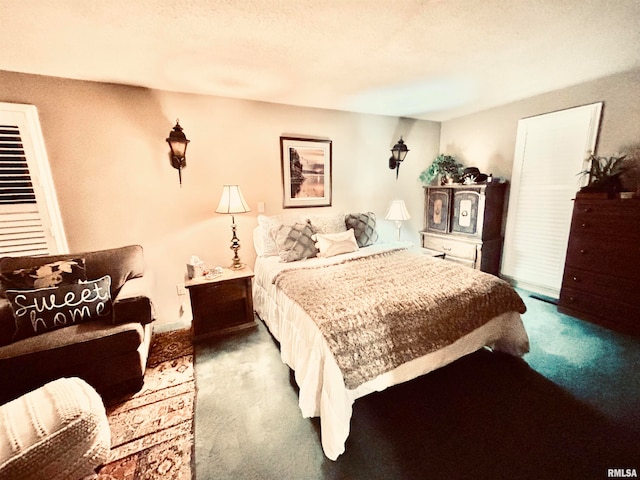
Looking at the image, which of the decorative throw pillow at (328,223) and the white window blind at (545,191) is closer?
the white window blind at (545,191)

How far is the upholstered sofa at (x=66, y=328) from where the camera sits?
151 cm

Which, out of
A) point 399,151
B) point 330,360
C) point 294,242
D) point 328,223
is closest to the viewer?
point 330,360

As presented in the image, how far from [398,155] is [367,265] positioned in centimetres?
192

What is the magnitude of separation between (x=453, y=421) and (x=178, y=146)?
312cm

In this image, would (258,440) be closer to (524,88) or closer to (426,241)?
(426,241)

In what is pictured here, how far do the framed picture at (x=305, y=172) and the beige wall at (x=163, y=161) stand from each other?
3.8 inches

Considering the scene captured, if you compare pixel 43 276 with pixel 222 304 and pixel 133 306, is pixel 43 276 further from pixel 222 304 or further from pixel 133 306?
pixel 222 304

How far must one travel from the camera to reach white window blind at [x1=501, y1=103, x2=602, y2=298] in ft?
9.04

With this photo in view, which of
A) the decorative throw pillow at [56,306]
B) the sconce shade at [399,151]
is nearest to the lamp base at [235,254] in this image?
the decorative throw pillow at [56,306]

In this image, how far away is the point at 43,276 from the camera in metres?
1.79

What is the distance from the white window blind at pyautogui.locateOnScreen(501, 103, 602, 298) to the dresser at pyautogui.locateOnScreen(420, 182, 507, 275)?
204mm

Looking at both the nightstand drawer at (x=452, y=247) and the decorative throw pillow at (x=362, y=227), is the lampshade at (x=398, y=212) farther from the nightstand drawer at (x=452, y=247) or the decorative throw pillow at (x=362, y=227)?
the nightstand drawer at (x=452, y=247)

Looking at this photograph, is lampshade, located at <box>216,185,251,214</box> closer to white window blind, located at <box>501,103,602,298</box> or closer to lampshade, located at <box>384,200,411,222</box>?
lampshade, located at <box>384,200,411,222</box>

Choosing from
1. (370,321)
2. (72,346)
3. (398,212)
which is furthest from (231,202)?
(398,212)
